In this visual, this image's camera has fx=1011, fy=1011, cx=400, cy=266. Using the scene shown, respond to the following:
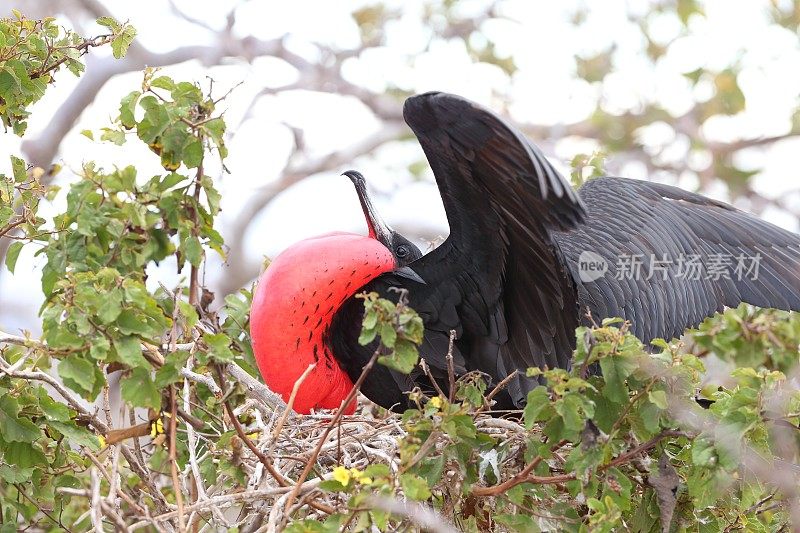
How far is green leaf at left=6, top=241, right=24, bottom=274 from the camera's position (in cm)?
238

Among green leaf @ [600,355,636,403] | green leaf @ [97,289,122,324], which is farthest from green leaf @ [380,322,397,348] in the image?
green leaf @ [97,289,122,324]

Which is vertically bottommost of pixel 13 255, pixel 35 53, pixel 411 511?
pixel 411 511

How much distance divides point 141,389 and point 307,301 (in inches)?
28.3

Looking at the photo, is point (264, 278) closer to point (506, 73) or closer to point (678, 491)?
point (678, 491)

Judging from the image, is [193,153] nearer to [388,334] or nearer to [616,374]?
[388,334]

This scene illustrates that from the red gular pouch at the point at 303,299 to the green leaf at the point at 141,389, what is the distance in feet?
2.04

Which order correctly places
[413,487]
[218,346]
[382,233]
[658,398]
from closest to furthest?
[413,487] < [658,398] < [218,346] < [382,233]

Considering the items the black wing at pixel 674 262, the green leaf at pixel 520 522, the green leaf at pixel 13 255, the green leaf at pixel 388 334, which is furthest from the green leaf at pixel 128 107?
the green leaf at pixel 520 522

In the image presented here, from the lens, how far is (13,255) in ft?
7.85

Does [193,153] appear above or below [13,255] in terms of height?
above

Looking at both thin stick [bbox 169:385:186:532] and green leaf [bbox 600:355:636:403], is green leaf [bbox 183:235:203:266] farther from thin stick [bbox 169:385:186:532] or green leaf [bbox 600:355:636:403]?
green leaf [bbox 600:355:636:403]

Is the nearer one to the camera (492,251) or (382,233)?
(492,251)

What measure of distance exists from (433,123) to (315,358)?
769mm

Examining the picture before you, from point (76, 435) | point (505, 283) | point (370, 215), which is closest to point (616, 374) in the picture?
point (505, 283)
